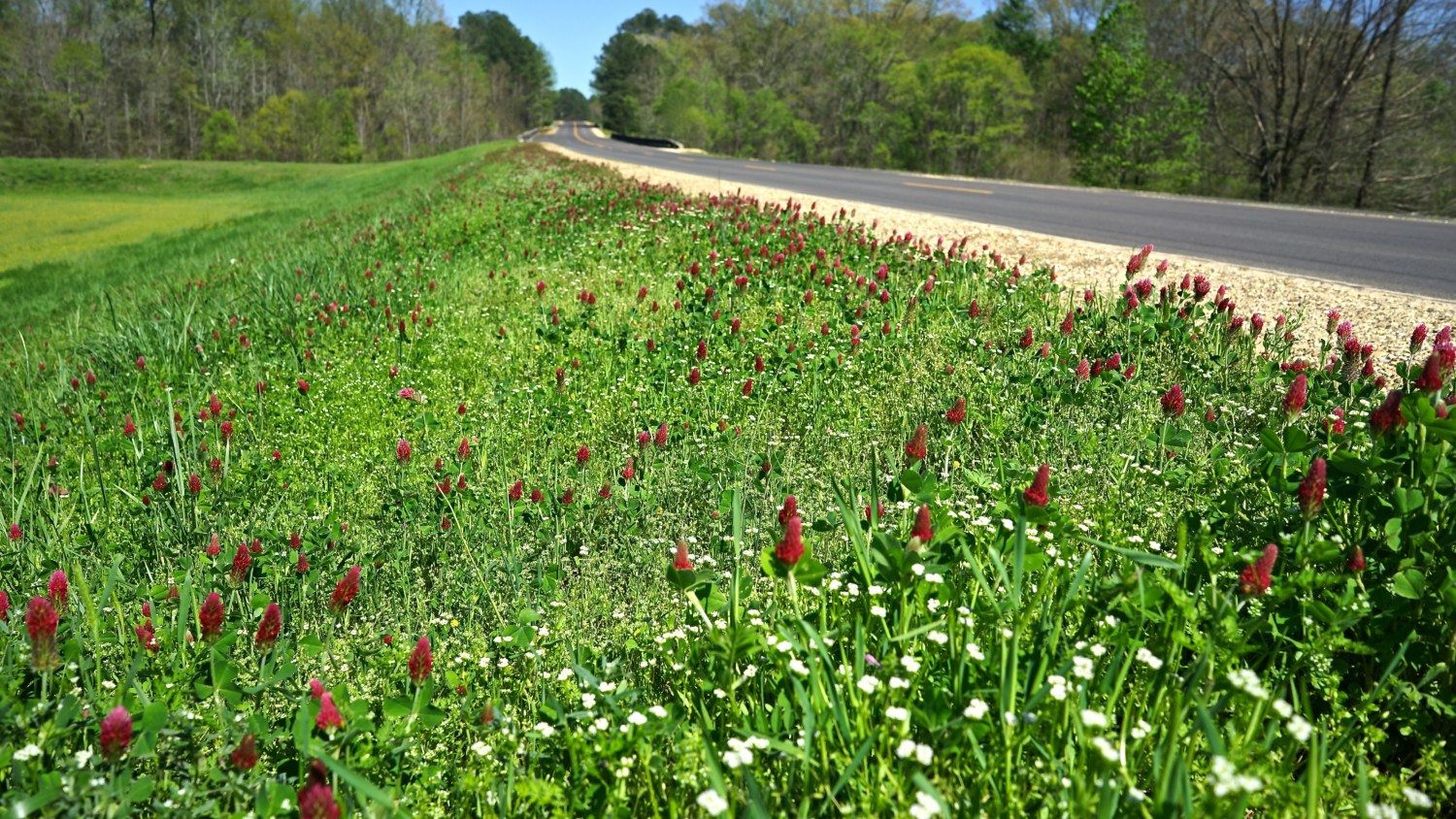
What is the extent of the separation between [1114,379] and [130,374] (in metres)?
7.45

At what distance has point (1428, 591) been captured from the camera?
6.55 feet

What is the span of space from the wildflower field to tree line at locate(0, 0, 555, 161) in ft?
234

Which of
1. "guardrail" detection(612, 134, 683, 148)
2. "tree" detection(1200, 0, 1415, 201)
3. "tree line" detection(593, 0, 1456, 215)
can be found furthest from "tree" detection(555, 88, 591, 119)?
"tree" detection(1200, 0, 1415, 201)

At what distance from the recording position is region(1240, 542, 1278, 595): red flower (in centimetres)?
197

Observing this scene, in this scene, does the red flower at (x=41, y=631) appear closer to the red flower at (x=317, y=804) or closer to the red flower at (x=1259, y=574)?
the red flower at (x=317, y=804)

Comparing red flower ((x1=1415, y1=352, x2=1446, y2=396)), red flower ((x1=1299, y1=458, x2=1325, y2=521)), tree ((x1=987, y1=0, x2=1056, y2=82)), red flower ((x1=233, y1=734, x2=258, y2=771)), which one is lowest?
red flower ((x1=233, y1=734, x2=258, y2=771))

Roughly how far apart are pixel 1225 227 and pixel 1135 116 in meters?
23.6

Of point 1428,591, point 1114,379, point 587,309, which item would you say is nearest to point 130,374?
point 587,309

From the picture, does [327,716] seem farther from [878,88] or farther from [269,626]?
[878,88]

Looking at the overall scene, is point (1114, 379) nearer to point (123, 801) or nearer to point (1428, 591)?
point (1428, 591)

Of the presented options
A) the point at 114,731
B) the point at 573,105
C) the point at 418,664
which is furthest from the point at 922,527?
the point at 573,105

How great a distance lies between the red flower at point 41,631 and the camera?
1.98 m

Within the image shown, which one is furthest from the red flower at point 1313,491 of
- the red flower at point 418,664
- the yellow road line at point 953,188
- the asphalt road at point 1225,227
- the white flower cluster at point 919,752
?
the yellow road line at point 953,188

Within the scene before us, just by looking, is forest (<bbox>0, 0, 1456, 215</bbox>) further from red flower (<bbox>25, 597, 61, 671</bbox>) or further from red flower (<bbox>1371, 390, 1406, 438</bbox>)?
red flower (<bbox>25, 597, 61, 671</bbox>)
